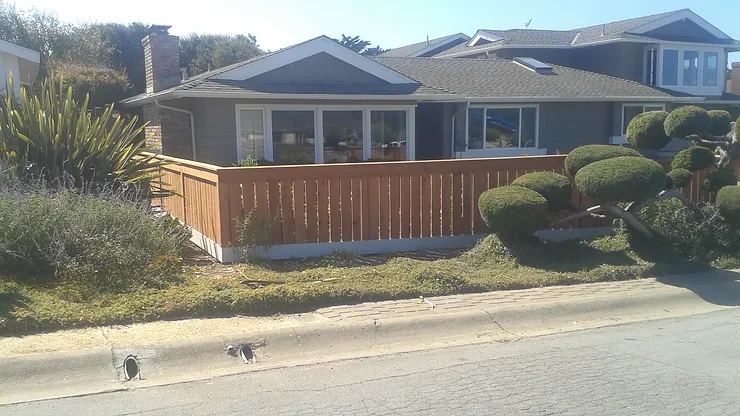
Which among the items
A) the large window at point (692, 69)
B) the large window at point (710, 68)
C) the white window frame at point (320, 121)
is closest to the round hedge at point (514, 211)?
the white window frame at point (320, 121)

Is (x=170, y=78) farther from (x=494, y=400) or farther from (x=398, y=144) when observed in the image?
(x=494, y=400)

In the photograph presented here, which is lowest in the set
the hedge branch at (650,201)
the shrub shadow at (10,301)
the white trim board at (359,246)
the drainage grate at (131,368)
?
the drainage grate at (131,368)

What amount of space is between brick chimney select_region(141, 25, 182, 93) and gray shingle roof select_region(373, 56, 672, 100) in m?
6.22

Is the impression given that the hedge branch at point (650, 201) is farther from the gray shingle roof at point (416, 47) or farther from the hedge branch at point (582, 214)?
the gray shingle roof at point (416, 47)

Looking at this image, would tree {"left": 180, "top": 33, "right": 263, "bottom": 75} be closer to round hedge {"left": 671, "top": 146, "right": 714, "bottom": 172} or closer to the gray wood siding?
the gray wood siding

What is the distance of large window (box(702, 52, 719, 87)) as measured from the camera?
83.6 ft

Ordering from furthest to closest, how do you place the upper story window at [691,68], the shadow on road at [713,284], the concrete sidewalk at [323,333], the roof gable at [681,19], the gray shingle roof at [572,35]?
1. the gray shingle roof at [572,35]
2. the upper story window at [691,68]
3. the roof gable at [681,19]
4. the shadow on road at [713,284]
5. the concrete sidewalk at [323,333]

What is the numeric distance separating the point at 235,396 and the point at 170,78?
46.6 feet

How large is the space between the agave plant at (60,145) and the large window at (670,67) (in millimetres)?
21242

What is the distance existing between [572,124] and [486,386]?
17128mm

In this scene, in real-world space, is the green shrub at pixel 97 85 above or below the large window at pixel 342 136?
above

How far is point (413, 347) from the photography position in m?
5.81

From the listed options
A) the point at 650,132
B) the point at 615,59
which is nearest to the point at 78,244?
the point at 650,132

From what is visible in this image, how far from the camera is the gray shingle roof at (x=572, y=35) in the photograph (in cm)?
2466
